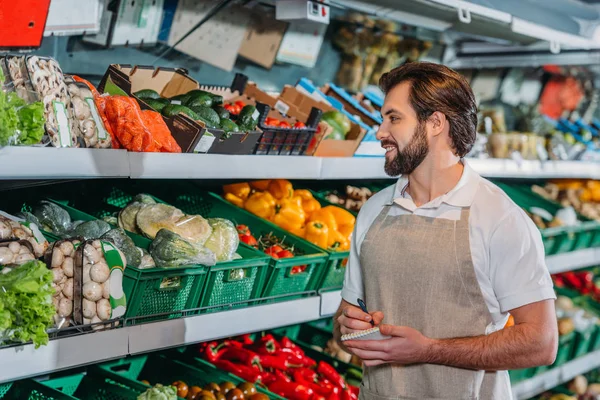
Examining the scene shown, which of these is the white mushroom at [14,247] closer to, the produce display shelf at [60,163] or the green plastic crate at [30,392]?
the produce display shelf at [60,163]

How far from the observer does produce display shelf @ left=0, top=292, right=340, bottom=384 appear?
6.20 feet

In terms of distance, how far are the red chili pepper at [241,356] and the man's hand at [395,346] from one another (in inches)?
45.6

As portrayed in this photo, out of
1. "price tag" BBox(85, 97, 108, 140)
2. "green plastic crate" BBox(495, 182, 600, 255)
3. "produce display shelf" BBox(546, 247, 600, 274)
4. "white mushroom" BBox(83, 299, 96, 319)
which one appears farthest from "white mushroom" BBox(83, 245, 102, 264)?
"produce display shelf" BBox(546, 247, 600, 274)

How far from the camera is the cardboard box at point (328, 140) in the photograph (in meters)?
3.16

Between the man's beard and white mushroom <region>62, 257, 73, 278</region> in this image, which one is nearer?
white mushroom <region>62, 257, 73, 278</region>

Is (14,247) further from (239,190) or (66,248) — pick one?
(239,190)

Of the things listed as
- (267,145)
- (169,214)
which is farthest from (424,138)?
(169,214)

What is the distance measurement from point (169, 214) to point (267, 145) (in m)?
0.43

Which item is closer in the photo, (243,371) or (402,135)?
(402,135)

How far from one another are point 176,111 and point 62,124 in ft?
1.77

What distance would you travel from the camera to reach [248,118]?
2.81 meters

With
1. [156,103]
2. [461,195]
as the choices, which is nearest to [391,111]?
[461,195]

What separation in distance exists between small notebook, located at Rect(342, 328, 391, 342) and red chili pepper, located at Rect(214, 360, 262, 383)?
1.12m

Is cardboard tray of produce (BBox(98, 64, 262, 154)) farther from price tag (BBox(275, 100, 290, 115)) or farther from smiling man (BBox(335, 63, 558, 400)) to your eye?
smiling man (BBox(335, 63, 558, 400))
